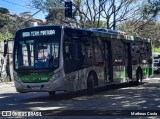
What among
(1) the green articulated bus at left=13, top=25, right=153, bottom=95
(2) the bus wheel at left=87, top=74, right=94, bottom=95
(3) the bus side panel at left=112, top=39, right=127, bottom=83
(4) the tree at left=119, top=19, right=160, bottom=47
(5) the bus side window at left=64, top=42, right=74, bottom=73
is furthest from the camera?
(4) the tree at left=119, top=19, right=160, bottom=47

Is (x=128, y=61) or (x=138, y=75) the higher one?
(x=128, y=61)

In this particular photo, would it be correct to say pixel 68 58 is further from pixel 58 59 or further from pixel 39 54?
pixel 39 54

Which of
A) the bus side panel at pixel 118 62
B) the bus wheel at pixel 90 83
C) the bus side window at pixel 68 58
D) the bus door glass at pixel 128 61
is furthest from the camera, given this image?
the bus door glass at pixel 128 61

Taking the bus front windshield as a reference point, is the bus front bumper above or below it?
below

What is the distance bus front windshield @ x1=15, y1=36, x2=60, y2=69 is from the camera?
16212mm

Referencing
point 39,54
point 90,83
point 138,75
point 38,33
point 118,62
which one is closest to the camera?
point 39,54

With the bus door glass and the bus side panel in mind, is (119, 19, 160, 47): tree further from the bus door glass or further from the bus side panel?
the bus side panel

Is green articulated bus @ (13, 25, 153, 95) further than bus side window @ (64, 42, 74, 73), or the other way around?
bus side window @ (64, 42, 74, 73)

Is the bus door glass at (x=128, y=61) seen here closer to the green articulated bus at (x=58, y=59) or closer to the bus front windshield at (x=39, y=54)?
the green articulated bus at (x=58, y=59)

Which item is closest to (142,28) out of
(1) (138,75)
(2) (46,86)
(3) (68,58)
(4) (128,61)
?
(1) (138,75)

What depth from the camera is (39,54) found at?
16328 millimetres

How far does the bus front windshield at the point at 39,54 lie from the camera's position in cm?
1621

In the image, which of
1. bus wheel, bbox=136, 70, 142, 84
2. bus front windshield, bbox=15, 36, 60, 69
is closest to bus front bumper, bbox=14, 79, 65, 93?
bus front windshield, bbox=15, 36, 60, 69

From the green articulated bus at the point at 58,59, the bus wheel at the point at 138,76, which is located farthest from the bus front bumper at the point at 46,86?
the bus wheel at the point at 138,76
